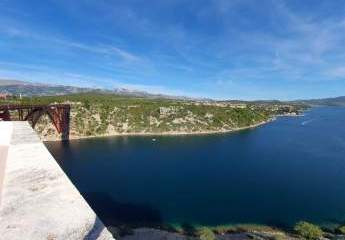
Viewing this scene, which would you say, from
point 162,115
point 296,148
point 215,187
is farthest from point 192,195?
point 162,115

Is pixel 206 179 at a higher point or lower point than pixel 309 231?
lower

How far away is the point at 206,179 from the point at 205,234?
29.8m

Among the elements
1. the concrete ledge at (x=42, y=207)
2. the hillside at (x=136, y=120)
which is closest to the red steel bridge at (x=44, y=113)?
the hillside at (x=136, y=120)

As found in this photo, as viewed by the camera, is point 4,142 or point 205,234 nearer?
point 4,142

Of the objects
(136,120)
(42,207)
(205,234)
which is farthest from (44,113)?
(42,207)

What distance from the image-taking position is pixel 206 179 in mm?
74125

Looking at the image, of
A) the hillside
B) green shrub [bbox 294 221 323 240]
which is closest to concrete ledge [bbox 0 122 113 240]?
green shrub [bbox 294 221 323 240]

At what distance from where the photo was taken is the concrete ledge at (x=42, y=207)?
35.9 ft

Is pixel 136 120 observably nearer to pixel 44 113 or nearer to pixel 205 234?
pixel 44 113

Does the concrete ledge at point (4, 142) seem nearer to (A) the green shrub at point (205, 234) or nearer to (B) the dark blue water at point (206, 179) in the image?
(B) the dark blue water at point (206, 179)

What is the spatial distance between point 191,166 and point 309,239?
146ft

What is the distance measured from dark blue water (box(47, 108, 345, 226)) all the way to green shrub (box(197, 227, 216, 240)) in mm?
3660

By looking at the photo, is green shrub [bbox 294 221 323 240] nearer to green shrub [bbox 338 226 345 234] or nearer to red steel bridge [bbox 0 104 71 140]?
green shrub [bbox 338 226 345 234]

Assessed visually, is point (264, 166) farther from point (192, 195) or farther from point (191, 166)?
point (192, 195)
